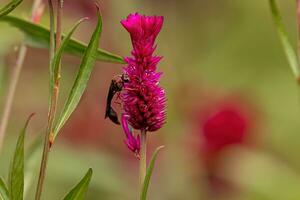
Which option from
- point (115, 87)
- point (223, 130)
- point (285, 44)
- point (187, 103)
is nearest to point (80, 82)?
point (115, 87)

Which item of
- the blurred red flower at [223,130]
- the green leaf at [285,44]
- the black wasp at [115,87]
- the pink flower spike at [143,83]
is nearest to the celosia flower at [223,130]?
the blurred red flower at [223,130]

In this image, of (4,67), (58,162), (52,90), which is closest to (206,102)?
(58,162)

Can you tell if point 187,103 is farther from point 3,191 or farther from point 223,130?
point 3,191

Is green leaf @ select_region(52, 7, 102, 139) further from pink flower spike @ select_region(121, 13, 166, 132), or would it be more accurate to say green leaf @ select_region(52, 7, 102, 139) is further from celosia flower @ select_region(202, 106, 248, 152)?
celosia flower @ select_region(202, 106, 248, 152)

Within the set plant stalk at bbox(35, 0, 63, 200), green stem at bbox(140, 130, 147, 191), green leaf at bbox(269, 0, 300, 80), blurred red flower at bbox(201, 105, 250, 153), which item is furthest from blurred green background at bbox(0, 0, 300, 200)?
green stem at bbox(140, 130, 147, 191)

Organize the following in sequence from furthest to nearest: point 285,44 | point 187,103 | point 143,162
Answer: point 187,103 < point 285,44 < point 143,162

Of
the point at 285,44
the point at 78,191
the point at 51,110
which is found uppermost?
the point at 285,44

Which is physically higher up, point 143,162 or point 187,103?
point 187,103
